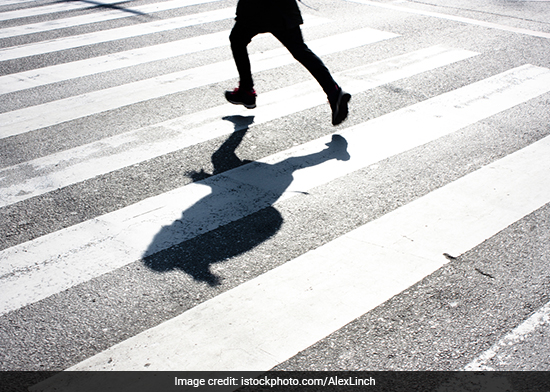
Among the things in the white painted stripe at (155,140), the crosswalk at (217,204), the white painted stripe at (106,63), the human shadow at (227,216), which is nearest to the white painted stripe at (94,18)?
the crosswalk at (217,204)

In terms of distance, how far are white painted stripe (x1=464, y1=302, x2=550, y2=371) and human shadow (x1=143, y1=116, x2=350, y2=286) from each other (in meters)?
1.38

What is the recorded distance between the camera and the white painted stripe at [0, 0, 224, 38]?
8531 mm

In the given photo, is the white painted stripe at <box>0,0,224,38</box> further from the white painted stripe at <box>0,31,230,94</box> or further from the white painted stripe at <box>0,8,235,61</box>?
the white painted stripe at <box>0,31,230,94</box>

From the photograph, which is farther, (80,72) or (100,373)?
(80,72)

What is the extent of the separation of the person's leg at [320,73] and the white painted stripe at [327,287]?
4.37 feet

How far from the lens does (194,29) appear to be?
861 cm

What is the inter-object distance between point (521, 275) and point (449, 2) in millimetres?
8477

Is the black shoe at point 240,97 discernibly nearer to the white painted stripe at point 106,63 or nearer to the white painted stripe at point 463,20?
the white painted stripe at point 106,63

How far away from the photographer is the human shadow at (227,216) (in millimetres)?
3330

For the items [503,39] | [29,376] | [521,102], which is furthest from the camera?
[503,39]

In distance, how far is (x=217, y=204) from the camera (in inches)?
155

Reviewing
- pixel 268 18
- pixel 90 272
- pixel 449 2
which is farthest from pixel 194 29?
pixel 90 272

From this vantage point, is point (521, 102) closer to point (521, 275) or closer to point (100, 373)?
point (521, 275)

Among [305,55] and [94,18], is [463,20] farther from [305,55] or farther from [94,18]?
[94,18]
